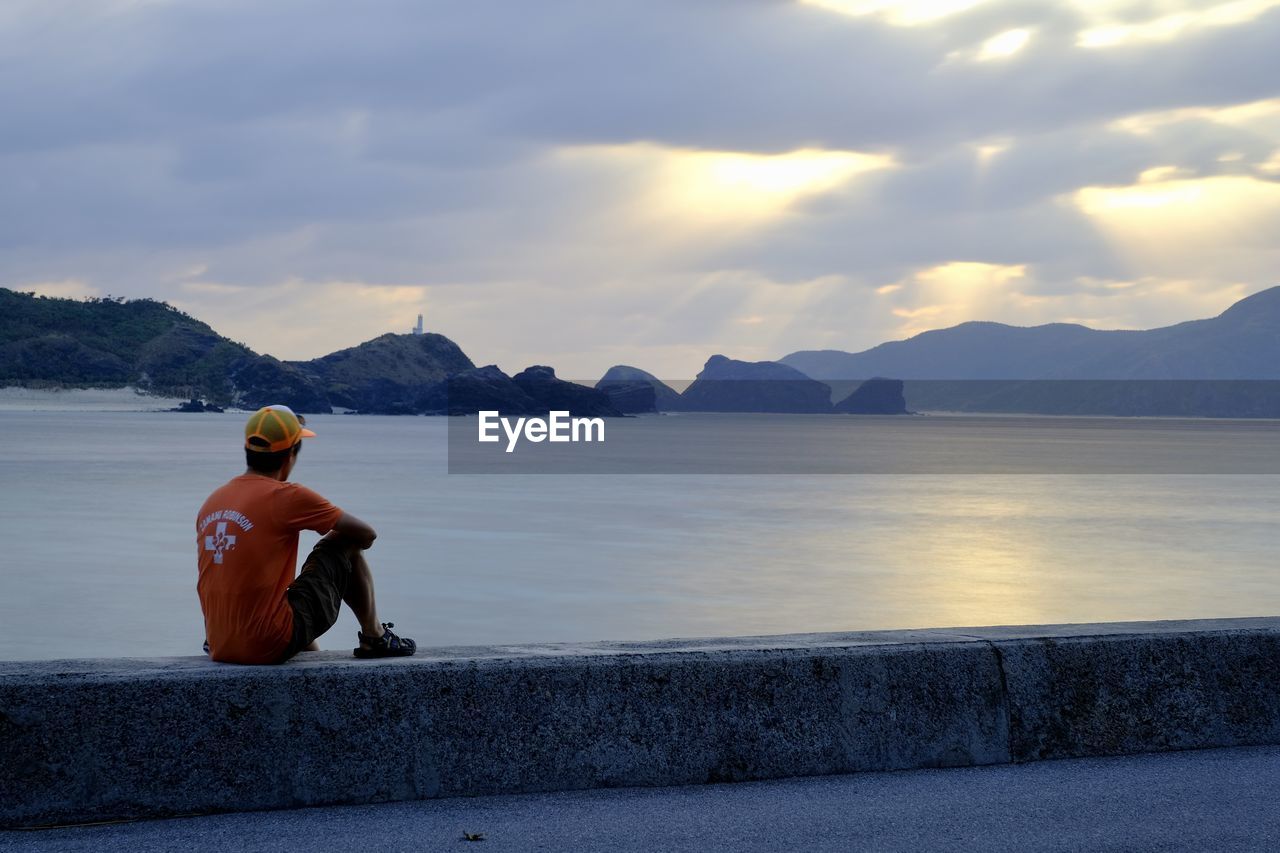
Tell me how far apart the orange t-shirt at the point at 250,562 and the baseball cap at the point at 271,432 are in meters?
0.24

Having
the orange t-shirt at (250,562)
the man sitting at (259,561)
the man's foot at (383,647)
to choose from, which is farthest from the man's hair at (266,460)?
the man's foot at (383,647)

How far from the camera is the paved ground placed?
475 centimetres

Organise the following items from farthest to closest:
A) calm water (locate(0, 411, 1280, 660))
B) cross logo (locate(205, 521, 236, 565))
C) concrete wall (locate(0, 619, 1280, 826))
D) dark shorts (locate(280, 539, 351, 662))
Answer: calm water (locate(0, 411, 1280, 660)) → dark shorts (locate(280, 539, 351, 662)) → cross logo (locate(205, 521, 236, 565)) → concrete wall (locate(0, 619, 1280, 826))

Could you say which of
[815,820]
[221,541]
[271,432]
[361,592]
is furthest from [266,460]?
[815,820]

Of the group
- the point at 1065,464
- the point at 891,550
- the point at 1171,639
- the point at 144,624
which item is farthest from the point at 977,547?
the point at 1065,464

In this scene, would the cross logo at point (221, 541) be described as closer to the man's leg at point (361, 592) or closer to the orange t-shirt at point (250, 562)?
the orange t-shirt at point (250, 562)

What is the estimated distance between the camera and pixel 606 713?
5.48 metres

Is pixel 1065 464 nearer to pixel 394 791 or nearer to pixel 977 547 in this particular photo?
pixel 977 547

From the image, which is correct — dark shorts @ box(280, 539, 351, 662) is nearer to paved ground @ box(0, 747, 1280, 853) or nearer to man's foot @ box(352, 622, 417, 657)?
man's foot @ box(352, 622, 417, 657)

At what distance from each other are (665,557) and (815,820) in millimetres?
22368

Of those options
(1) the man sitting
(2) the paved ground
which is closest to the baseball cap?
(1) the man sitting

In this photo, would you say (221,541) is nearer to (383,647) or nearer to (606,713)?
(383,647)

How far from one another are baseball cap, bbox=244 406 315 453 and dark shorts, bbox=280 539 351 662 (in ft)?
1.44

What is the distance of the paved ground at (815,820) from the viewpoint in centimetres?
475
